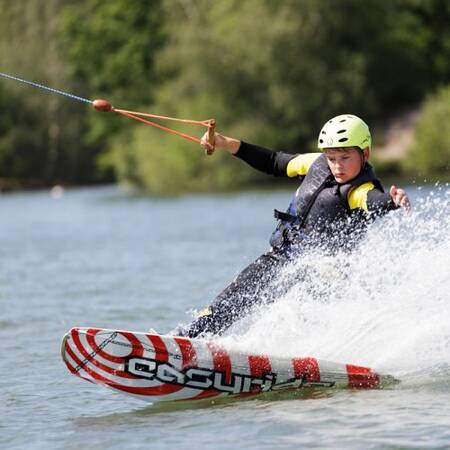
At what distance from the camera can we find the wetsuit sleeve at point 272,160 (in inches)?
295

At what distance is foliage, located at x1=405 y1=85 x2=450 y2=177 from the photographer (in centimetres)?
3841

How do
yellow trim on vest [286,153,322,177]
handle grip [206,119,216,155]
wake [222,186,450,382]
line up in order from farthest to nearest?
1. yellow trim on vest [286,153,322,177]
2. handle grip [206,119,216,155]
3. wake [222,186,450,382]

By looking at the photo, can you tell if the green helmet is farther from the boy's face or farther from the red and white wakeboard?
the red and white wakeboard

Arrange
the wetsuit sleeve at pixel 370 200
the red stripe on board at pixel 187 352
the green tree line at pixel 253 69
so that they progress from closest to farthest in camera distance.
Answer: the wetsuit sleeve at pixel 370 200
the red stripe on board at pixel 187 352
the green tree line at pixel 253 69

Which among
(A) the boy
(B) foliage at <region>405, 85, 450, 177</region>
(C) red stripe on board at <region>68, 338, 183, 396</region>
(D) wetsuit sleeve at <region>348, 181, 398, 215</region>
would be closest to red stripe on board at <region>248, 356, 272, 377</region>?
(A) the boy

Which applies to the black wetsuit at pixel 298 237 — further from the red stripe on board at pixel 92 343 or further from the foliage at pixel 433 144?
the foliage at pixel 433 144

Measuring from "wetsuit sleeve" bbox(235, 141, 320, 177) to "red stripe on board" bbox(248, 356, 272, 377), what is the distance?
1301 mm

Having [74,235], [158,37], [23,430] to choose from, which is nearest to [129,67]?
[158,37]

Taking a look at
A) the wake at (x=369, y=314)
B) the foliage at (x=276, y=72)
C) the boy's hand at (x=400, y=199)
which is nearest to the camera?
the boy's hand at (x=400, y=199)

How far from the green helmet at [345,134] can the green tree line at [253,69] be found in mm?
31467

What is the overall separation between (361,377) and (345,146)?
4.75 ft

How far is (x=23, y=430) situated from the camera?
6.29m

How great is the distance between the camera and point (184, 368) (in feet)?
22.4

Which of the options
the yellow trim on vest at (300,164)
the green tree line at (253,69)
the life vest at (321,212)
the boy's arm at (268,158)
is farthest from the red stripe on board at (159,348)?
the green tree line at (253,69)
